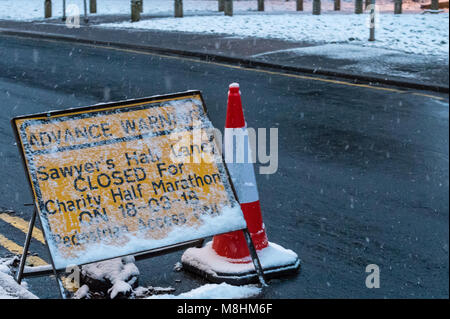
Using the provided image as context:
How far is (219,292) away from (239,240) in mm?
462

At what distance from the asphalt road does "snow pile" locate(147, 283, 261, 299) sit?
19 cm

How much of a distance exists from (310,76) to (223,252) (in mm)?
7622

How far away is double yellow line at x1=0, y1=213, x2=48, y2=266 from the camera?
5123 millimetres

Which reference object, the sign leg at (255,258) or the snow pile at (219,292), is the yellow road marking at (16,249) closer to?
the snow pile at (219,292)

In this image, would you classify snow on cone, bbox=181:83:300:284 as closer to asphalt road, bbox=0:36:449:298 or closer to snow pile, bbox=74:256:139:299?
asphalt road, bbox=0:36:449:298

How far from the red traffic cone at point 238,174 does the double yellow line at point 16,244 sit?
127 cm

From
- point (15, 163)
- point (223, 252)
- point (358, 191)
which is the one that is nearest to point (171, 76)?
point (15, 163)

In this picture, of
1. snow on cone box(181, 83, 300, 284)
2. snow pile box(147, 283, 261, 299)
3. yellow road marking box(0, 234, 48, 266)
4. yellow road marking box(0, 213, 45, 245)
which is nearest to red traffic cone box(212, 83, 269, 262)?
snow on cone box(181, 83, 300, 284)

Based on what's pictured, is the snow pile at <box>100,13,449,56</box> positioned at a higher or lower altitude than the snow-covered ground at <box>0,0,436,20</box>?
lower

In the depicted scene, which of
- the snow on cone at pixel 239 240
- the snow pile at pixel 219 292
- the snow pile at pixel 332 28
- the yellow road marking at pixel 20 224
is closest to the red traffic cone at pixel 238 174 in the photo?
the snow on cone at pixel 239 240

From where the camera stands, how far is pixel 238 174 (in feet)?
15.8

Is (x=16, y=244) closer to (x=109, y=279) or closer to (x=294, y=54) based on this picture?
(x=109, y=279)

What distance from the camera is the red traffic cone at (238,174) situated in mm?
4789

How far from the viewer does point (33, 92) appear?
11523 mm
